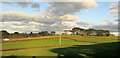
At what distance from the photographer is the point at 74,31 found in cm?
14188

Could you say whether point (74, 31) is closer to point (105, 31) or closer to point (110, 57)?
point (105, 31)

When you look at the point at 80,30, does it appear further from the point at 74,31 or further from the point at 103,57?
the point at 103,57

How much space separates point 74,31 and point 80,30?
463 inches

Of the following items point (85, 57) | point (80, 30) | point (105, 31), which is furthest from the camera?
point (80, 30)

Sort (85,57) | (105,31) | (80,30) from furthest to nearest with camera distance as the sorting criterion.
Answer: (80,30) < (105,31) < (85,57)

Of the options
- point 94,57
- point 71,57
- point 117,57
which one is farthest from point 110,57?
point 71,57

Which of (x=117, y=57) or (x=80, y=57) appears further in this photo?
(x=80, y=57)

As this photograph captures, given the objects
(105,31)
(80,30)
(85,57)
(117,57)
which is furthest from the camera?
(80,30)

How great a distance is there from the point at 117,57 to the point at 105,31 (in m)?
135

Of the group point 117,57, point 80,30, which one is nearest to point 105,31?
point 80,30

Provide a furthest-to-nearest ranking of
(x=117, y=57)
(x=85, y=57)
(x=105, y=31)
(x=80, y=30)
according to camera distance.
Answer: (x=80, y=30) → (x=105, y=31) → (x=85, y=57) → (x=117, y=57)

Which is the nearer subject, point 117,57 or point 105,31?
point 117,57

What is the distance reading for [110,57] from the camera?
40.4 feet

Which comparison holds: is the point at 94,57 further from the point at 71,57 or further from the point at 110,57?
the point at 71,57
